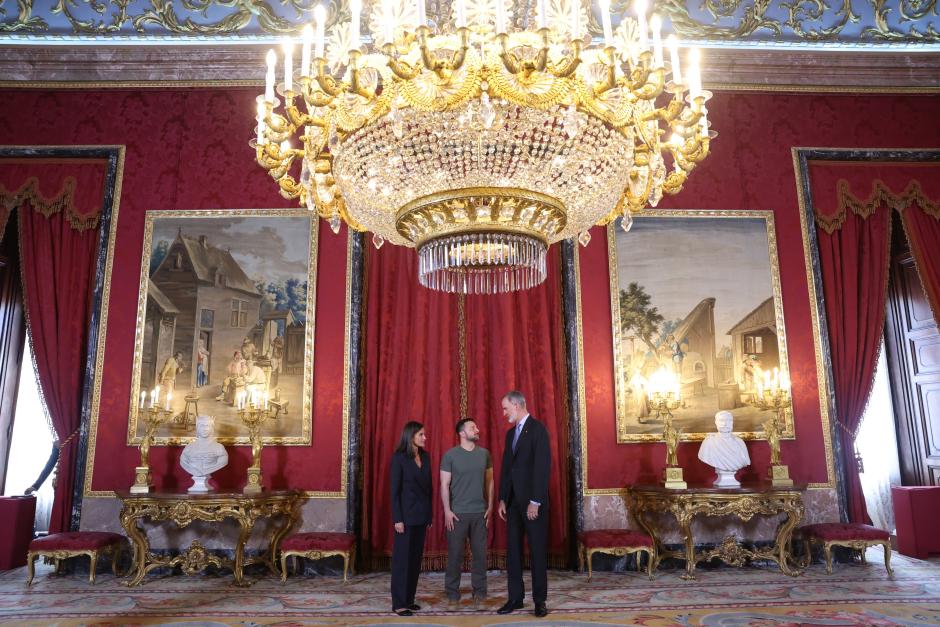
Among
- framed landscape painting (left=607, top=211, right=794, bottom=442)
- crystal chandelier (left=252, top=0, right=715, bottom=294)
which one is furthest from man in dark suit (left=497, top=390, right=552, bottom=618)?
framed landscape painting (left=607, top=211, right=794, bottom=442)

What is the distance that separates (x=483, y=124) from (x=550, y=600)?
3.14 m

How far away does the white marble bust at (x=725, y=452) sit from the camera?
198 inches

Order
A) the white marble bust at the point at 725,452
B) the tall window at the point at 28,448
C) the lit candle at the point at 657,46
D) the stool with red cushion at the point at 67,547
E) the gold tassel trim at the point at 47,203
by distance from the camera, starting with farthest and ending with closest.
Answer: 1. the tall window at the point at 28,448
2. the gold tassel trim at the point at 47,203
3. the white marble bust at the point at 725,452
4. the stool with red cushion at the point at 67,547
5. the lit candle at the point at 657,46

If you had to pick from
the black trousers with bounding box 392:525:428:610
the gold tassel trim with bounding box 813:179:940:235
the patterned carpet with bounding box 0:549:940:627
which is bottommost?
the patterned carpet with bounding box 0:549:940:627

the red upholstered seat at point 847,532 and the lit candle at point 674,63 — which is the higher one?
the lit candle at point 674,63

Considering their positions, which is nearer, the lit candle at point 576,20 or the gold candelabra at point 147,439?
the lit candle at point 576,20

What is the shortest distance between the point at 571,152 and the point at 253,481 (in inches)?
148

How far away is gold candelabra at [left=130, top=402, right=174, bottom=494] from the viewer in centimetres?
493

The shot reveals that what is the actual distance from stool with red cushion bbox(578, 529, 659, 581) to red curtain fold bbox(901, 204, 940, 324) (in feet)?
11.6

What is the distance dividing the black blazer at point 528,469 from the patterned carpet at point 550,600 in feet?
2.21

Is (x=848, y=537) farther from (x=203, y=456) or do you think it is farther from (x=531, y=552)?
(x=203, y=456)

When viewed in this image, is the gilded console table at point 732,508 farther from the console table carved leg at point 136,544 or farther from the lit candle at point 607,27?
the console table carved leg at point 136,544

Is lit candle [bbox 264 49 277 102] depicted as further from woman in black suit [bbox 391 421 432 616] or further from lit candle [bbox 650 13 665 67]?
woman in black suit [bbox 391 421 432 616]

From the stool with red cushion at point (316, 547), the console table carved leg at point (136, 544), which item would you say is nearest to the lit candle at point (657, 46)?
the stool with red cushion at point (316, 547)
